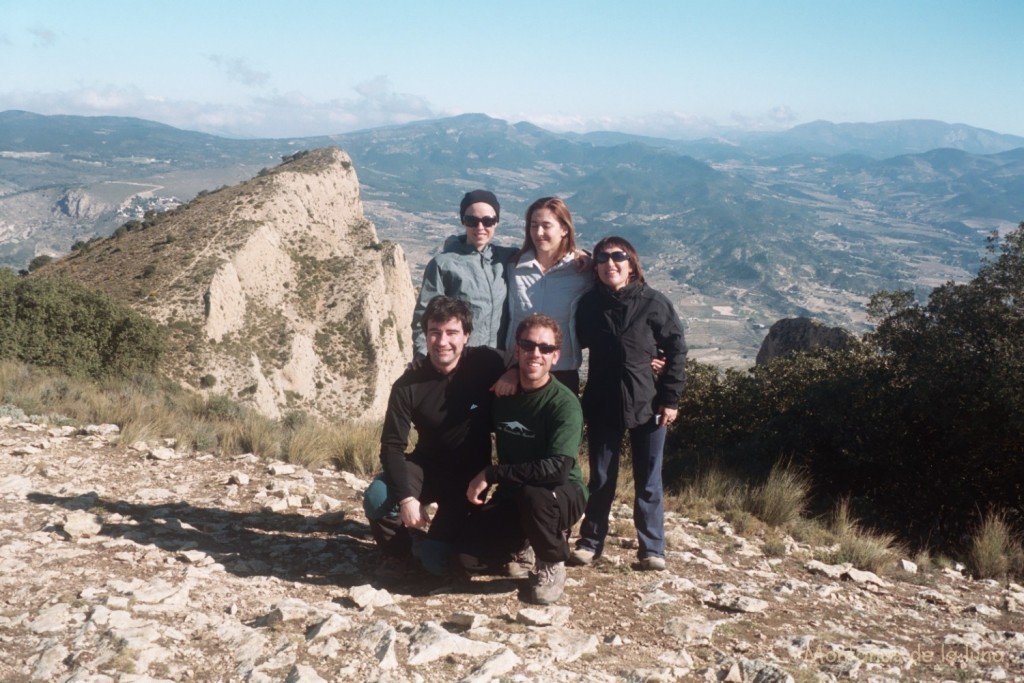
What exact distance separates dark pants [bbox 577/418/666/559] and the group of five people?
0.01 meters

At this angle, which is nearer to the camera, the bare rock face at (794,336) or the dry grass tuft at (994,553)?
the dry grass tuft at (994,553)

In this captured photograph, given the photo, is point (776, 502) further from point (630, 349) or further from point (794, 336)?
point (794, 336)

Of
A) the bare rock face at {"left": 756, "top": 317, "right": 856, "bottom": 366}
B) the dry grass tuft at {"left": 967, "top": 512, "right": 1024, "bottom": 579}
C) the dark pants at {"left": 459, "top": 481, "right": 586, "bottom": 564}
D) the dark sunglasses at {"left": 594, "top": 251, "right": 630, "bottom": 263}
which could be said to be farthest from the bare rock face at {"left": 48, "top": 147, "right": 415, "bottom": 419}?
the dry grass tuft at {"left": 967, "top": 512, "right": 1024, "bottom": 579}

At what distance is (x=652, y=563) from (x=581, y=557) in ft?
1.95

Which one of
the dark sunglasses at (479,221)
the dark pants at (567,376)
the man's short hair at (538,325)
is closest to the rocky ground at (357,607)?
the dark pants at (567,376)

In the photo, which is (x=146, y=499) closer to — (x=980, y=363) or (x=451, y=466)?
(x=451, y=466)

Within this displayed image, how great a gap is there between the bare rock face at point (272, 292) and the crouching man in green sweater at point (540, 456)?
2801cm

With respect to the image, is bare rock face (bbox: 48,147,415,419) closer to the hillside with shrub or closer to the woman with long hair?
the hillside with shrub

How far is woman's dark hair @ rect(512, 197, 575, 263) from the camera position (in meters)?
5.07

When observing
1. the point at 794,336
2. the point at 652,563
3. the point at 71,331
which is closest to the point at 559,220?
the point at 652,563

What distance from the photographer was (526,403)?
4621 millimetres

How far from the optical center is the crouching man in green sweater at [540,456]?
4.49 meters

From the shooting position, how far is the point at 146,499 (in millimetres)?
6152

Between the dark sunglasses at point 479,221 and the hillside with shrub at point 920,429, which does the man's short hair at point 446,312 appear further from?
the hillside with shrub at point 920,429
